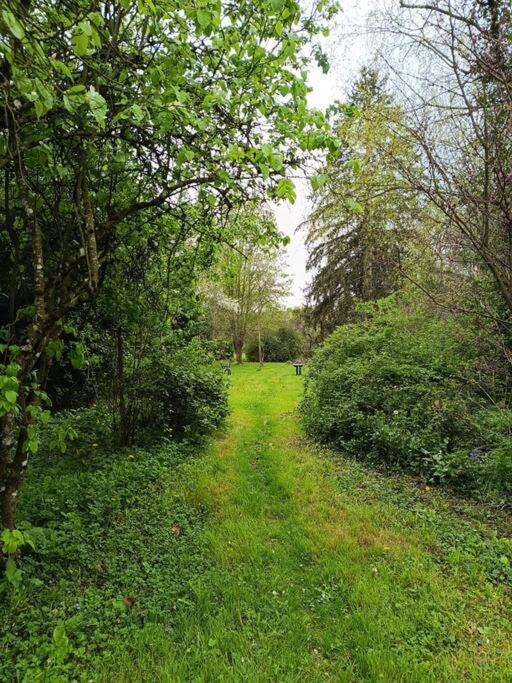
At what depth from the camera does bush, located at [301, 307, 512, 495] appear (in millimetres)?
4629

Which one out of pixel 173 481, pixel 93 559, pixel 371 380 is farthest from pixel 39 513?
pixel 371 380

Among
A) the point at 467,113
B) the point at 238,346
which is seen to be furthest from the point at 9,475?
the point at 238,346

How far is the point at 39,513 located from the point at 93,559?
2.63 ft

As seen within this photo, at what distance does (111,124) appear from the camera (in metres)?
2.44

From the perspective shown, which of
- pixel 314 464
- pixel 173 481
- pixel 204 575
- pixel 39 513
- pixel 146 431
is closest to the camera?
pixel 204 575

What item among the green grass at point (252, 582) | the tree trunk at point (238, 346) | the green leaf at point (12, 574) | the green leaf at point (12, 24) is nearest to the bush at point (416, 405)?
the green grass at point (252, 582)

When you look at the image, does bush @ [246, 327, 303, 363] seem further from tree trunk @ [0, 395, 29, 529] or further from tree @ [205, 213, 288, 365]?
tree trunk @ [0, 395, 29, 529]

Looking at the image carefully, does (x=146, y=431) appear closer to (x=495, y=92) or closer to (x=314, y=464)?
(x=314, y=464)

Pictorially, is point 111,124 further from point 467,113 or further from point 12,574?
point 467,113

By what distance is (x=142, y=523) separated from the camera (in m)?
3.73

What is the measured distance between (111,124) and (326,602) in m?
3.75

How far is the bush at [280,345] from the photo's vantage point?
2927 centimetres

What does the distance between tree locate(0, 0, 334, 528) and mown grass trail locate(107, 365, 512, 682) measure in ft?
5.44

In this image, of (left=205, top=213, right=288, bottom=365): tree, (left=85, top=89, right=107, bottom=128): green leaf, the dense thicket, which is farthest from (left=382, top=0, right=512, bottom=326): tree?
(left=205, top=213, right=288, bottom=365): tree
